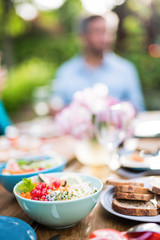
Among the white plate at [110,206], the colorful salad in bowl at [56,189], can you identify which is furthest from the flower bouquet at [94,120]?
the colorful salad in bowl at [56,189]

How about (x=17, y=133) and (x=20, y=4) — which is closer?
(x=17, y=133)

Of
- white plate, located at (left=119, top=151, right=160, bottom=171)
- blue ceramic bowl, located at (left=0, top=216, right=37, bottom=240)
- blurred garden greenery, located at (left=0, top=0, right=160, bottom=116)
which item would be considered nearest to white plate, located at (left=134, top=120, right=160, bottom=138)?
white plate, located at (left=119, top=151, right=160, bottom=171)

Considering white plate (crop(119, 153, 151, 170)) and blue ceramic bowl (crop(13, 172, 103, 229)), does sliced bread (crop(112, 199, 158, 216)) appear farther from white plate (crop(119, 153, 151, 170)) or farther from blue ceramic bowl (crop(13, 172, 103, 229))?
white plate (crop(119, 153, 151, 170))

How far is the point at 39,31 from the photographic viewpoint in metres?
11.7

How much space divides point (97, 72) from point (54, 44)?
786cm

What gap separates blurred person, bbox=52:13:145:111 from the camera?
3550 millimetres

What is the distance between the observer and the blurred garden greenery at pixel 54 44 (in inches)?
308

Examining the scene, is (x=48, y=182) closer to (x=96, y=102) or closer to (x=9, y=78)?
(x=96, y=102)

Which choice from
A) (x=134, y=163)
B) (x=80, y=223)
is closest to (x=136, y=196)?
(x=80, y=223)

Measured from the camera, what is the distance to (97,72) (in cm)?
368

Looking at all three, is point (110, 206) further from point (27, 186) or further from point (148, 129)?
point (148, 129)

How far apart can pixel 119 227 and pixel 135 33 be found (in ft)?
25.2

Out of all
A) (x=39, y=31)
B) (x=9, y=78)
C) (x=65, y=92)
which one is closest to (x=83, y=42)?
(x=65, y=92)

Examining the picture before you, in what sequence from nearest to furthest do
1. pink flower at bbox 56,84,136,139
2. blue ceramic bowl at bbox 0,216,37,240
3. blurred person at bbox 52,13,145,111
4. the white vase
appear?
blue ceramic bowl at bbox 0,216,37,240 → pink flower at bbox 56,84,136,139 → the white vase → blurred person at bbox 52,13,145,111
